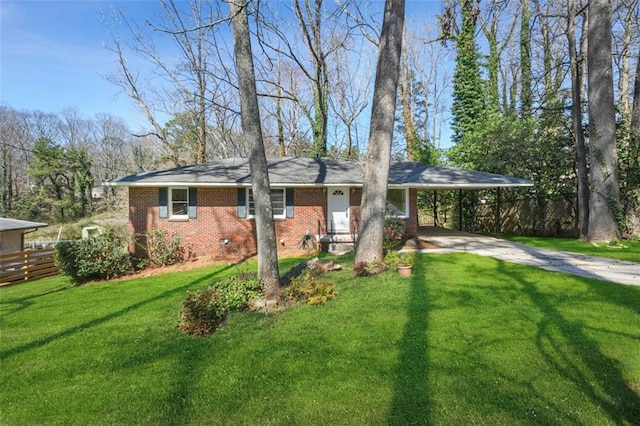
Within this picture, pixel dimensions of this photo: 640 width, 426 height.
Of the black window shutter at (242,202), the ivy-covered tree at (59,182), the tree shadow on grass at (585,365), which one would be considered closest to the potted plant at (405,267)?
the tree shadow on grass at (585,365)

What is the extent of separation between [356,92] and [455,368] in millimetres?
22722

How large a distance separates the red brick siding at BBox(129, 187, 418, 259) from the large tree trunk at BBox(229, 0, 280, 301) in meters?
6.64

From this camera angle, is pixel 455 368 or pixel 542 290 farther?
pixel 542 290

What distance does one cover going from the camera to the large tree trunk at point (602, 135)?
11633mm

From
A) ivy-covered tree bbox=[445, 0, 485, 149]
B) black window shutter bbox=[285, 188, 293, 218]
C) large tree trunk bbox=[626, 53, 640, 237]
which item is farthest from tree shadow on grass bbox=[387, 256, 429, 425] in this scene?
ivy-covered tree bbox=[445, 0, 485, 149]

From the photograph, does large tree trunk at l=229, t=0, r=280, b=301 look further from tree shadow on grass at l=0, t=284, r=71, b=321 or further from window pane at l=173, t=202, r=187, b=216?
window pane at l=173, t=202, r=187, b=216

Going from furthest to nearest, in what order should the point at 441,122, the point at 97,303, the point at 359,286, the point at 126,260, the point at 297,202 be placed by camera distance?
the point at 441,122 → the point at 297,202 → the point at 126,260 → the point at 97,303 → the point at 359,286

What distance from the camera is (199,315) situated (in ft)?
17.1

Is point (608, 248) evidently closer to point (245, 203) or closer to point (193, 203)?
point (245, 203)

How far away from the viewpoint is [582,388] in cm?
338

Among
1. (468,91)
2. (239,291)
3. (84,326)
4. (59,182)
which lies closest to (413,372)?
(239,291)

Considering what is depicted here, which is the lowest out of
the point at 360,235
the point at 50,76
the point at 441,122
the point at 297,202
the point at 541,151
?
the point at 360,235

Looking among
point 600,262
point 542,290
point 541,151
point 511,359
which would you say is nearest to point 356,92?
point 541,151

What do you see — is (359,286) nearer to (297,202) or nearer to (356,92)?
(297,202)
